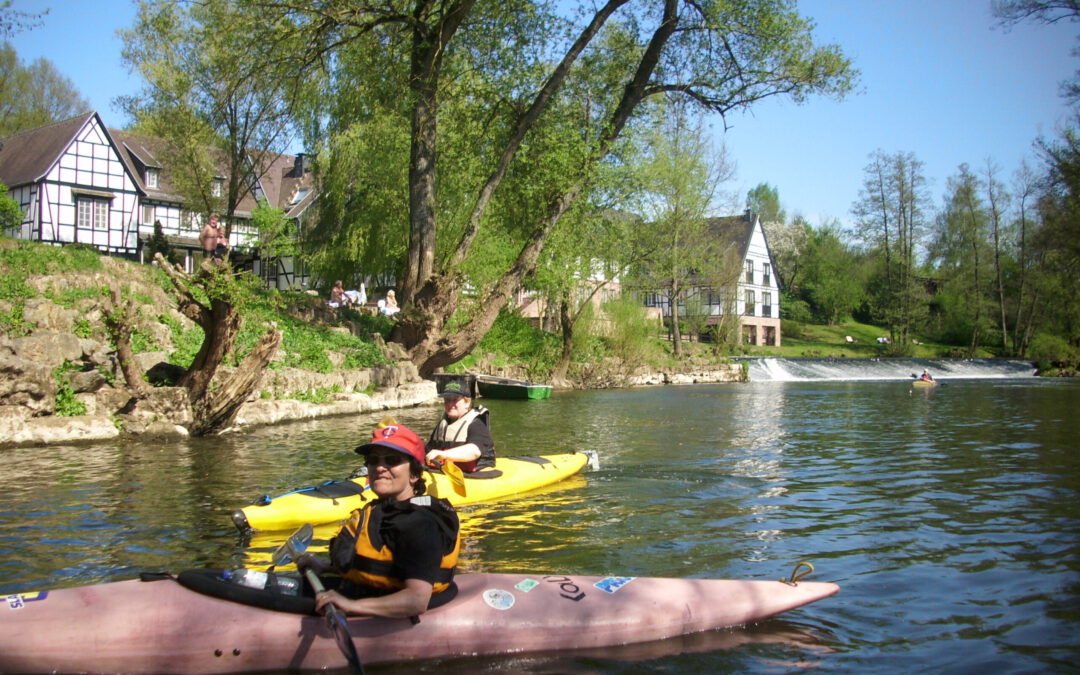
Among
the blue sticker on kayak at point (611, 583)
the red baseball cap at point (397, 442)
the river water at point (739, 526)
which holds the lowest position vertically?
the river water at point (739, 526)

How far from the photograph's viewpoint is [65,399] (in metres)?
12.8

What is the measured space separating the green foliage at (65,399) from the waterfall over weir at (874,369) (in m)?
28.9

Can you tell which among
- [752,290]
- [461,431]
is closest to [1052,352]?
[752,290]

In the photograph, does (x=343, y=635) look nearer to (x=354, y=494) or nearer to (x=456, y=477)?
(x=456, y=477)

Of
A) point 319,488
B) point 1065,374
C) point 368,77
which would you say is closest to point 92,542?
point 319,488

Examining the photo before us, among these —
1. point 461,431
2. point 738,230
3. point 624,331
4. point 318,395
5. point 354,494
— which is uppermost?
point 738,230

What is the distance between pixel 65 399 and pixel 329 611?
422 inches

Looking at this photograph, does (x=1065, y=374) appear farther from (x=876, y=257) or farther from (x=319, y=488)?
(x=319, y=488)

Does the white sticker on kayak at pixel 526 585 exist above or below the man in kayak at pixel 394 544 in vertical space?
below

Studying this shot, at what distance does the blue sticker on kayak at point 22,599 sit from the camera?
13.7 feet

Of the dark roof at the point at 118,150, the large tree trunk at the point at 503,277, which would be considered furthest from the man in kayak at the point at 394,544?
the dark roof at the point at 118,150

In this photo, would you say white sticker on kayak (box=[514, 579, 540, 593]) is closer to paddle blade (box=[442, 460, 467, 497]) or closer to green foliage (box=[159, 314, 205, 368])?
paddle blade (box=[442, 460, 467, 497])

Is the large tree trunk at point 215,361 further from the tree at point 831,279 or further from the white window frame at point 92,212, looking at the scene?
the tree at point 831,279

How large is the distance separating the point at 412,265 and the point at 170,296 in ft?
17.9
